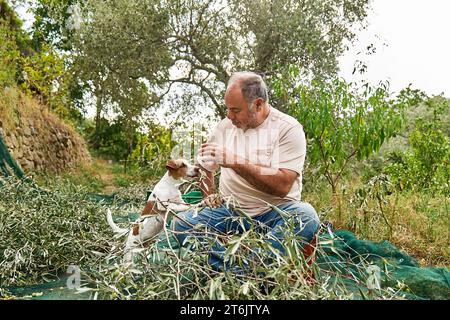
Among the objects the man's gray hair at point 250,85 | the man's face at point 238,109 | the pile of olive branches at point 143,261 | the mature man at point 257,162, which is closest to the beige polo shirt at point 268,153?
the mature man at point 257,162

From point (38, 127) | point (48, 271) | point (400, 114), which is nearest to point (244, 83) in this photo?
point (48, 271)

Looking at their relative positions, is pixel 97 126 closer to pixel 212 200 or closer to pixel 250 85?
pixel 250 85

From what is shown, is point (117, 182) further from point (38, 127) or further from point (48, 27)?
point (48, 27)

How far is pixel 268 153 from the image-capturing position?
10.5 ft

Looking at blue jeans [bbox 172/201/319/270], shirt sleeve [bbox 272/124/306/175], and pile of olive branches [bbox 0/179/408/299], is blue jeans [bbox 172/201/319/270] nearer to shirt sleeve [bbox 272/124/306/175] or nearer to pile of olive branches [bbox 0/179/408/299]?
pile of olive branches [bbox 0/179/408/299]

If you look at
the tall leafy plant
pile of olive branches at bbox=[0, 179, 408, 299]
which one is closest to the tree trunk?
pile of olive branches at bbox=[0, 179, 408, 299]

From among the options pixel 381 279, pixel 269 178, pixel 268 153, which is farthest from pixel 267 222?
pixel 381 279

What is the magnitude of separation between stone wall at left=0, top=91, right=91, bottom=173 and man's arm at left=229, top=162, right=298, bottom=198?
6.58m

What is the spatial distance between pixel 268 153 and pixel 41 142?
8.54 metres

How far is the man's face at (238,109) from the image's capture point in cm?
308
